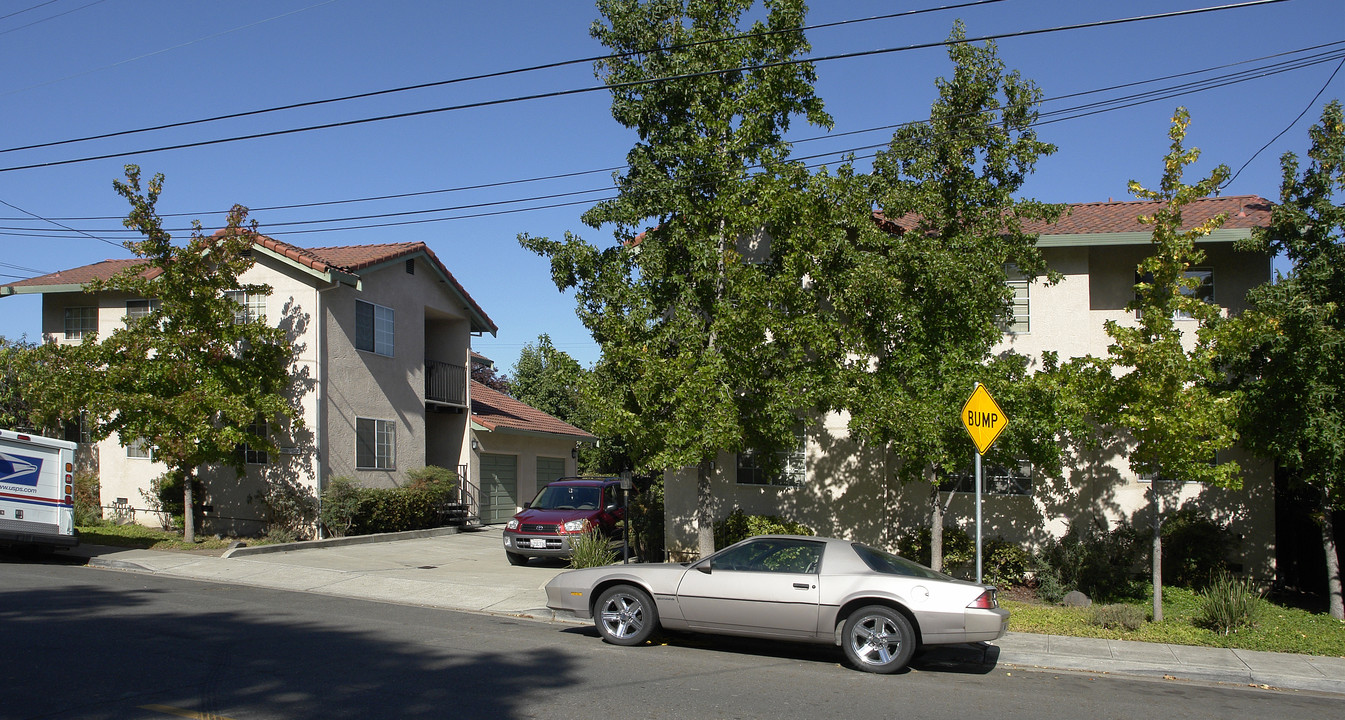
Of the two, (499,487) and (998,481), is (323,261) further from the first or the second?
A: (998,481)

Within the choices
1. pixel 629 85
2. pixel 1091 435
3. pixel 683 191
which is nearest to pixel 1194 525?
pixel 1091 435

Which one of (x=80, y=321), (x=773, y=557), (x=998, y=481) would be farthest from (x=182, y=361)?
(x=998, y=481)

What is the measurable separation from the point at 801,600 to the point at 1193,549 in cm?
868

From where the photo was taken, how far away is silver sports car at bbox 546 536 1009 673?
8570 mm

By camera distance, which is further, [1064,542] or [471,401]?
[471,401]

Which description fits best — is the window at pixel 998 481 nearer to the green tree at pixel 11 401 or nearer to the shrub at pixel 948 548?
the shrub at pixel 948 548

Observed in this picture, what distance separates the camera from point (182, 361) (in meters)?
16.8

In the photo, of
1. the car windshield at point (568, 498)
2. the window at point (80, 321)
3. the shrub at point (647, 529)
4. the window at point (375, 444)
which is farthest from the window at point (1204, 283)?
the window at point (80, 321)

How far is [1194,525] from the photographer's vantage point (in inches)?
563

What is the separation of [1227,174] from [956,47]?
3971 mm

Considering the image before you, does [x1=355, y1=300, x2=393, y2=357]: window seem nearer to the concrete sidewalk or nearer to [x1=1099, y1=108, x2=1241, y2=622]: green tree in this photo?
the concrete sidewalk

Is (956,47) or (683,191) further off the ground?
(956,47)

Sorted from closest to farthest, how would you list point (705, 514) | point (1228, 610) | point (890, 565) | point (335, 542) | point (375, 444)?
point (890, 565) < point (1228, 610) < point (705, 514) < point (335, 542) < point (375, 444)

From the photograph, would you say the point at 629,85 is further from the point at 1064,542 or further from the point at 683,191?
the point at 1064,542
